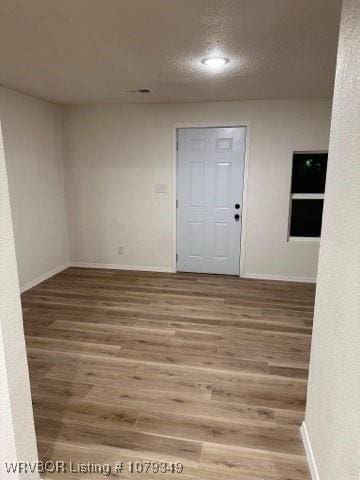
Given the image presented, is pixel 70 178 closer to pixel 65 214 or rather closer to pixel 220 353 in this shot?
pixel 65 214

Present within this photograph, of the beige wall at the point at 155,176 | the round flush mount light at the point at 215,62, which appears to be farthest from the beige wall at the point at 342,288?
the beige wall at the point at 155,176

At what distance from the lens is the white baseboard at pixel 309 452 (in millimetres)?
1581

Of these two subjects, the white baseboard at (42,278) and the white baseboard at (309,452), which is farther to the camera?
the white baseboard at (42,278)

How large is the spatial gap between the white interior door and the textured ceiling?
81 centimetres

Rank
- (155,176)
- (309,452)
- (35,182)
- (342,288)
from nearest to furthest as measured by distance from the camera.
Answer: (342,288) < (309,452) < (35,182) < (155,176)

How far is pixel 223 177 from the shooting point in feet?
14.6

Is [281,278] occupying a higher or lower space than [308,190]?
lower

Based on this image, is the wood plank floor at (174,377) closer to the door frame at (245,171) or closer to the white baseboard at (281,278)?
the white baseboard at (281,278)

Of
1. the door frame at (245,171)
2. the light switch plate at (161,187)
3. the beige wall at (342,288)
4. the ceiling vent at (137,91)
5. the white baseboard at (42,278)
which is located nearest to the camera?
the beige wall at (342,288)

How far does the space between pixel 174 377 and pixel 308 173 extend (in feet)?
10.8

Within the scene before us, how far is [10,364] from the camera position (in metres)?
1.27

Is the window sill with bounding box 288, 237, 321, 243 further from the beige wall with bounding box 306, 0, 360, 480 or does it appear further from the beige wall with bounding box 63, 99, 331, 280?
the beige wall with bounding box 306, 0, 360, 480

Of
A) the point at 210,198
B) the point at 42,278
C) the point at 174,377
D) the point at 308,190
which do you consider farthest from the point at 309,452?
the point at 42,278

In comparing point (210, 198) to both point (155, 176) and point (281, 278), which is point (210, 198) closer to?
point (155, 176)
